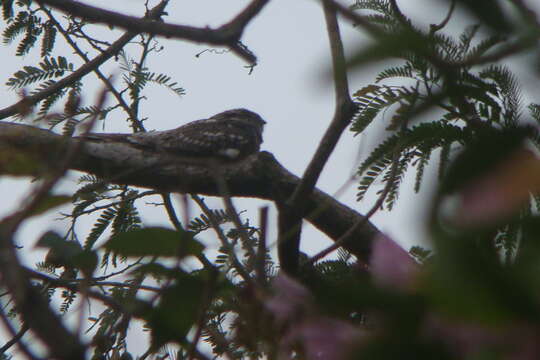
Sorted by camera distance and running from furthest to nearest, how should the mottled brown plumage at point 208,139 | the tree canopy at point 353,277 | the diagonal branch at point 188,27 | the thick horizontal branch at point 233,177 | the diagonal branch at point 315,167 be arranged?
the mottled brown plumage at point 208,139 → the thick horizontal branch at point 233,177 → the diagonal branch at point 315,167 → the diagonal branch at point 188,27 → the tree canopy at point 353,277

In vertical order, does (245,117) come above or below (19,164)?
above

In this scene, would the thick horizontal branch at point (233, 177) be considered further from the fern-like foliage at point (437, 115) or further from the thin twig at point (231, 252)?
the thin twig at point (231, 252)

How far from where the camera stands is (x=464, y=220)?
0.35m

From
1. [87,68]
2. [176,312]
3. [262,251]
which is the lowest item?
[176,312]

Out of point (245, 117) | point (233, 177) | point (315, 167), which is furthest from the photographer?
point (245, 117)

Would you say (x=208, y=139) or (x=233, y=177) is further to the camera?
(x=208, y=139)

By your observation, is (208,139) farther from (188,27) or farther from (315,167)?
(188,27)

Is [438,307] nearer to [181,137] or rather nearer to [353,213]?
[353,213]

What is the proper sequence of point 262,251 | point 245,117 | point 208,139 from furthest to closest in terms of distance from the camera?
point 245,117, point 208,139, point 262,251

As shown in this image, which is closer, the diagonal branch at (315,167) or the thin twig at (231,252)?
the thin twig at (231,252)

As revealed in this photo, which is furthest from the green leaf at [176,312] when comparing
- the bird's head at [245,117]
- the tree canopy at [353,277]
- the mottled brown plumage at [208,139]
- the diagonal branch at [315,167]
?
the bird's head at [245,117]

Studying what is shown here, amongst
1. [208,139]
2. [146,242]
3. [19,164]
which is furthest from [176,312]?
[208,139]

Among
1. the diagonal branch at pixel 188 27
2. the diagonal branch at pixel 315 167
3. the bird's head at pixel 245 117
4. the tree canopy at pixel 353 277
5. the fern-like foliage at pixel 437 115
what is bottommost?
the tree canopy at pixel 353 277

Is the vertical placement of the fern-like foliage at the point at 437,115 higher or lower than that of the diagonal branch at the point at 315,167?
higher
